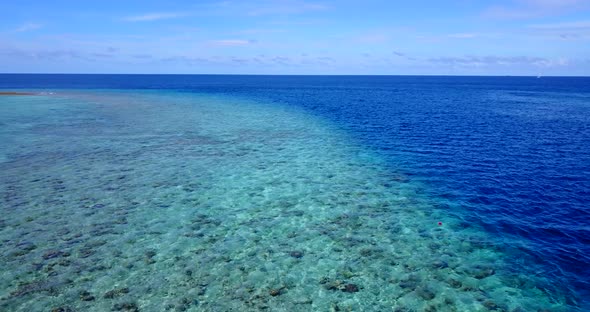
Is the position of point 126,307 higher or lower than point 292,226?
lower

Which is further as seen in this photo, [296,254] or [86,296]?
[296,254]

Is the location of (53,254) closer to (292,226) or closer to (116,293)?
(116,293)

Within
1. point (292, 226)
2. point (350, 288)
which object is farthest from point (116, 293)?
point (292, 226)

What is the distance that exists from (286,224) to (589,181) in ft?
81.5

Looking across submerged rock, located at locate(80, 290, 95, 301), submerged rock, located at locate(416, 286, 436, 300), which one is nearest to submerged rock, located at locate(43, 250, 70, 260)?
submerged rock, located at locate(80, 290, 95, 301)

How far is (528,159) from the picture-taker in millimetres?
38062

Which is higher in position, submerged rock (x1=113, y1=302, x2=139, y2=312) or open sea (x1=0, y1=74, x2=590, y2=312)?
open sea (x1=0, y1=74, x2=590, y2=312)

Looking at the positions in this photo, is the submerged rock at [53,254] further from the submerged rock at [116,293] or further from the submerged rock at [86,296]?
the submerged rock at [116,293]

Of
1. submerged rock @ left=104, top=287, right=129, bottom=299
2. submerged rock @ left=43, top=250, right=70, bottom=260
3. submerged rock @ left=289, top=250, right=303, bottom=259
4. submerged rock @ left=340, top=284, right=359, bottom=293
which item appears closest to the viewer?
submerged rock @ left=104, top=287, right=129, bottom=299

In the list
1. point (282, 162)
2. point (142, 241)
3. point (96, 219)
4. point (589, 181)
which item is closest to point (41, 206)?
point (96, 219)

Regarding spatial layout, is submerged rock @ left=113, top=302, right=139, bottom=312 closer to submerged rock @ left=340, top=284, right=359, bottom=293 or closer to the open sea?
the open sea

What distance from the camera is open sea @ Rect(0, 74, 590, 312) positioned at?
15.8m

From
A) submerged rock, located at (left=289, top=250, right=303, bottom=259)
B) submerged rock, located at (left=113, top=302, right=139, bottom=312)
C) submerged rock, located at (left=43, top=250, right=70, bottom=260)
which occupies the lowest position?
submerged rock, located at (left=113, top=302, right=139, bottom=312)

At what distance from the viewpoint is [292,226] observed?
72.9ft
